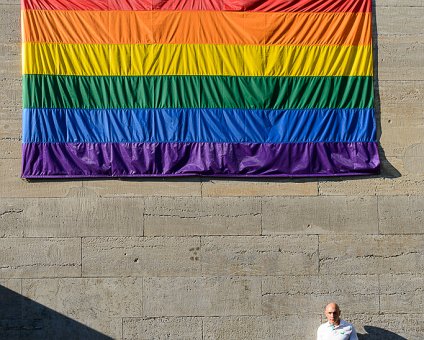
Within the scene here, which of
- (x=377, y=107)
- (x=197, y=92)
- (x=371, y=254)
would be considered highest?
(x=197, y=92)

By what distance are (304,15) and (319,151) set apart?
1890mm

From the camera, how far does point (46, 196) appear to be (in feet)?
31.9

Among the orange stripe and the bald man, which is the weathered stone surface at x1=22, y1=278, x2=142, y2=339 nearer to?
the bald man

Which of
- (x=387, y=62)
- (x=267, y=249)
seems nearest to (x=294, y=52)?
(x=387, y=62)

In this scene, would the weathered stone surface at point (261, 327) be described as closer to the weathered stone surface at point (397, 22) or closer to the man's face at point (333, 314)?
the man's face at point (333, 314)

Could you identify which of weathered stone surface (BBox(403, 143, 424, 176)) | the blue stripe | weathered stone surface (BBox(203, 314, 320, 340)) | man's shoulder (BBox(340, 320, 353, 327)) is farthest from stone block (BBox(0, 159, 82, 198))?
weathered stone surface (BBox(403, 143, 424, 176))

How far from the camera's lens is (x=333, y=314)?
9234 mm

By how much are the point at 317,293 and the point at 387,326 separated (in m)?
1.04

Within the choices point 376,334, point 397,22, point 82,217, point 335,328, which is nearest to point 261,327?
point 335,328

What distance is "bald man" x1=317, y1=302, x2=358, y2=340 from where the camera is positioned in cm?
923

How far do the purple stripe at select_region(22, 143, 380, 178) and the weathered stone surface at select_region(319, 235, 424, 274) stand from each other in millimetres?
911

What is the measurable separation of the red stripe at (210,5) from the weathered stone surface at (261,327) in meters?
4.15

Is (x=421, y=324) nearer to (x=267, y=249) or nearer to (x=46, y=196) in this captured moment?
(x=267, y=249)

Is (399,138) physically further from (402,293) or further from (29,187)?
(29,187)
